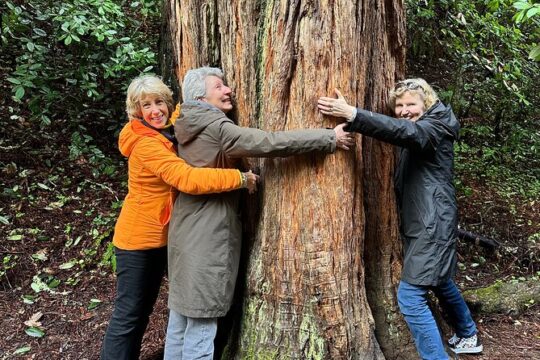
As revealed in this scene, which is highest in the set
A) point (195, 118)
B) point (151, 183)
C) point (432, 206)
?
point (195, 118)

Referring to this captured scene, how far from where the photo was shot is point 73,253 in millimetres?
5410

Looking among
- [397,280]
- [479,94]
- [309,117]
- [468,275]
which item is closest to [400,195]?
[397,280]

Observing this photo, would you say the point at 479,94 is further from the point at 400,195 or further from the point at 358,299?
the point at 358,299

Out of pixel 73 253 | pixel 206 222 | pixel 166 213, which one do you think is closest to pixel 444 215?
pixel 206 222

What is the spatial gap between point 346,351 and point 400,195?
1.13 metres

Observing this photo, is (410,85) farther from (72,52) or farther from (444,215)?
(72,52)

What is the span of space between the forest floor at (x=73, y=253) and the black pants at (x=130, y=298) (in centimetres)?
59

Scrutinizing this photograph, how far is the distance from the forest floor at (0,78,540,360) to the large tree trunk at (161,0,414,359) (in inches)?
49.6

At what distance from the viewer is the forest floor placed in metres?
4.17

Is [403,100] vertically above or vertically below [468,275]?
above

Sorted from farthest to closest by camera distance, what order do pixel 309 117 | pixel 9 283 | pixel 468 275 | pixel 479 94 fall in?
pixel 479 94, pixel 468 275, pixel 9 283, pixel 309 117

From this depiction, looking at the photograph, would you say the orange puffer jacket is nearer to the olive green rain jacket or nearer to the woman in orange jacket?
the woman in orange jacket

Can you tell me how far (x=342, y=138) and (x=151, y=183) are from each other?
1.29 m

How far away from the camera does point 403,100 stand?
3.31 m
